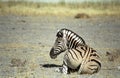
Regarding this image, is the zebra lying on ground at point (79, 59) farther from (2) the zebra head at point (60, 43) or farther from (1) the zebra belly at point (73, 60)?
(2) the zebra head at point (60, 43)

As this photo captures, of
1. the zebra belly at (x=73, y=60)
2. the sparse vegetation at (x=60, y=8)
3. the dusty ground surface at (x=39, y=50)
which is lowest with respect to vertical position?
the sparse vegetation at (x=60, y=8)

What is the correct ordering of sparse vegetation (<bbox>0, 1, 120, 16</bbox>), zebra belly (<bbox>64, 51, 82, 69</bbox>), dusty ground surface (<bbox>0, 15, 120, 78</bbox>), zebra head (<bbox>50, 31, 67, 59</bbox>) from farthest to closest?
sparse vegetation (<bbox>0, 1, 120, 16</bbox>) → zebra head (<bbox>50, 31, 67, 59</bbox>) → dusty ground surface (<bbox>0, 15, 120, 78</bbox>) → zebra belly (<bbox>64, 51, 82, 69</bbox>)

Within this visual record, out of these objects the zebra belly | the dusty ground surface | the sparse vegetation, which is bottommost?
the sparse vegetation

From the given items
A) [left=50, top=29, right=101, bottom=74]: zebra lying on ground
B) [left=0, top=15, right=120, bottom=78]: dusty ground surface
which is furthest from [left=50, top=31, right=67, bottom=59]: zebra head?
[left=0, top=15, right=120, bottom=78]: dusty ground surface

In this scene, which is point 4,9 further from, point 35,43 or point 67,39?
point 67,39

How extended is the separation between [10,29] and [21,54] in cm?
1132

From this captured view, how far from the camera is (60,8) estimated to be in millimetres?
50469

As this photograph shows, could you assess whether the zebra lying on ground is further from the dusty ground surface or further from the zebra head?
the zebra head

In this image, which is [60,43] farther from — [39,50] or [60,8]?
[60,8]

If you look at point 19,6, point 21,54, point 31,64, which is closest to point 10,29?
point 21,54

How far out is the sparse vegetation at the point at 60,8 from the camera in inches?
1802

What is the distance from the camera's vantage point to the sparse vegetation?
45781 mm

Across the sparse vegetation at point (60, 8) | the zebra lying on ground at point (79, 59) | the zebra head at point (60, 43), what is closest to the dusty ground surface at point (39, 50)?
the zebra lying on ground at point (79, 59)

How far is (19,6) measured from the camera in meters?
49.4
